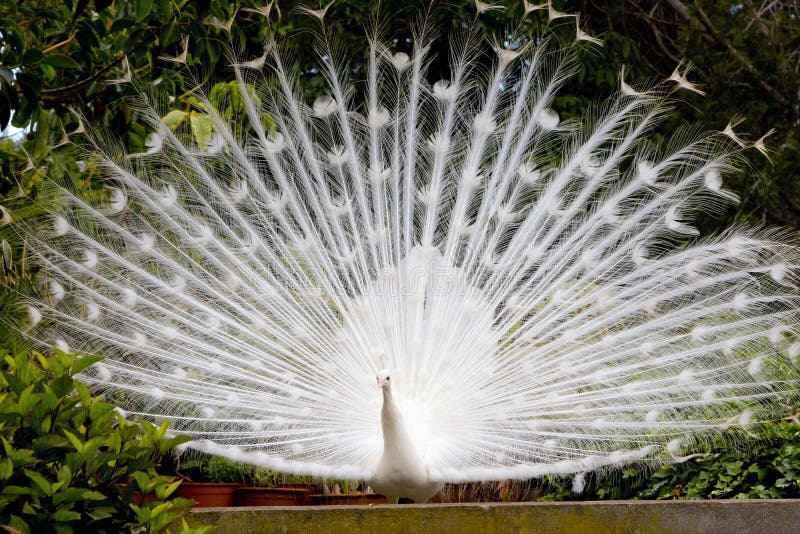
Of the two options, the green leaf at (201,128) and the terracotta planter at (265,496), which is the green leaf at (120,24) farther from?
the terracotta planter at (265,496)

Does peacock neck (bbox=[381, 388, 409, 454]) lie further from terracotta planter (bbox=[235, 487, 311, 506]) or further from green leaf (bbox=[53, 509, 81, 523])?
green leaf (bbox=[53, 509, 81, 523])

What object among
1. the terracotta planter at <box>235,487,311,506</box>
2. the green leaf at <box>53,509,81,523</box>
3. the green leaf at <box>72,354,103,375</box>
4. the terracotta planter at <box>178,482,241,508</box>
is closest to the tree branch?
the terracotta planter at <box>235,487,311,506</box>

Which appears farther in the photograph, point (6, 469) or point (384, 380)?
point (384, 380)

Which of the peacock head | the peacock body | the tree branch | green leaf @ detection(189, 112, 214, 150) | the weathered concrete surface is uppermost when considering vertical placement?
the tree branch

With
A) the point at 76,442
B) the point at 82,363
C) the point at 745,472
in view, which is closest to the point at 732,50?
the point at 745,472

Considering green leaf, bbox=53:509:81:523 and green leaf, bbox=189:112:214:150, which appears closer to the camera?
green leaf, bbox=53:509:81:523

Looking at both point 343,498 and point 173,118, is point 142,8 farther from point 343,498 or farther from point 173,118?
point 343,498

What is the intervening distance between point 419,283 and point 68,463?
3.26m

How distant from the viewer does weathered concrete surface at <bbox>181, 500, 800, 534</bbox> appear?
9.06 feet

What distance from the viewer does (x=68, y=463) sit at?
6.17 feet

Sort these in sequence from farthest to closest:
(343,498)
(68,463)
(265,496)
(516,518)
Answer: (343,498) < (265,496) < (516,518) < (68,463)

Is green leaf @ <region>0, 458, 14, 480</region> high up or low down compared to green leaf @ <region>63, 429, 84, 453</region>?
down

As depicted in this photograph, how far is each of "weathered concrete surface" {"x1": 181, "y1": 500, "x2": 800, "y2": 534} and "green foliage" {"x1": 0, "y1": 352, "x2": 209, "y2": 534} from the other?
2.16ft

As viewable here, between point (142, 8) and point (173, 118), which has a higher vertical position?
point (173, 118)
